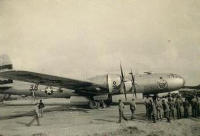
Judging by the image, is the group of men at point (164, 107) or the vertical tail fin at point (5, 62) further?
the vertical tail fin at point (5, 62)

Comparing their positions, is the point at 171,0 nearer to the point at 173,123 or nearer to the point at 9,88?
the point at 173,123

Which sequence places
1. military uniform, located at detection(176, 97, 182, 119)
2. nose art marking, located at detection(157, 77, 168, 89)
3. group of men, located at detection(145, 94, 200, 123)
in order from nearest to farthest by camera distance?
group of men, located at detection(145, 94, 200, 123), military uniform, located at detection(176, 97, 182, 119), nose art marking, located at detection(157, 77, 168, 89)

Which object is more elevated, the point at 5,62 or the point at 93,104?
the point at 5,62

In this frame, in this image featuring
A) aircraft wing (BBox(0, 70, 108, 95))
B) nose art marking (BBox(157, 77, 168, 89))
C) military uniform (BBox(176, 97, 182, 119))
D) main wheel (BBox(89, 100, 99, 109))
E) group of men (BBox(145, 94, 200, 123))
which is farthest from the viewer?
nose art marking (BBox(157, 77, 168, 89))

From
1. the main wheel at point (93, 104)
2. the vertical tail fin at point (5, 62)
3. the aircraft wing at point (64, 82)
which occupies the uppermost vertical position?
the vertical tail fin at point (5, 62)

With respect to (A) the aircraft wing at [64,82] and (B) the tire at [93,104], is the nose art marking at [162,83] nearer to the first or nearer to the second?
(A) the aircraft wing at [64,82]

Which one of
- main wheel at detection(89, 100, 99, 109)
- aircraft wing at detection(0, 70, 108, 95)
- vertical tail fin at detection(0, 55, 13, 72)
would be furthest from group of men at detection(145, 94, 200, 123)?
vertical tail fin at detection(0, 55, 13, 72)

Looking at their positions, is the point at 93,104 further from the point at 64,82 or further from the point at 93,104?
the point at 64,82

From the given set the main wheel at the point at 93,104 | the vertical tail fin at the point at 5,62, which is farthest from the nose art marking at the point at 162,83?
the vertical tail fin at the point at 5,62

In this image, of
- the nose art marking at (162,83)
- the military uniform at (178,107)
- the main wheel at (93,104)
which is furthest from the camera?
the nose art marking at (162,83)

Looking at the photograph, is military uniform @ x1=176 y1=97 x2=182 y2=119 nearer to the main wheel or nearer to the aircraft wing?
the aircraft wing

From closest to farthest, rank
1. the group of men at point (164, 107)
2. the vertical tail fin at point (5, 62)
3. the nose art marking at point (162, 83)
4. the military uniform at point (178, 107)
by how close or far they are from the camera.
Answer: the group of men at point (164, 107) < the military uniform at point (178, 107) < the nose art marking at point (162, 83) < the vertical tail fin at point (5, 62)

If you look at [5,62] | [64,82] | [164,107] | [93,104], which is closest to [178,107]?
[164,107]

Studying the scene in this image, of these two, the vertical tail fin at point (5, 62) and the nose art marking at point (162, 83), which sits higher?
the vertical tail fin at point (5, 62)
